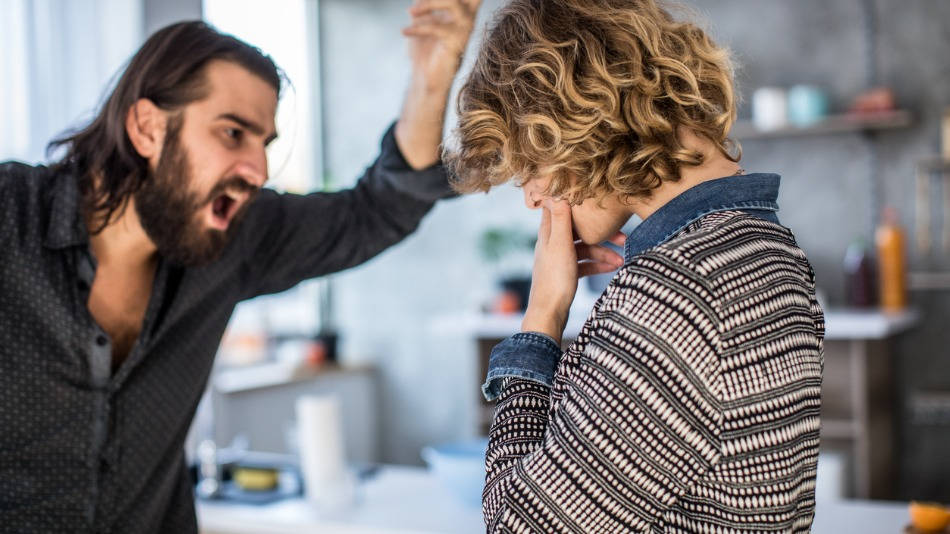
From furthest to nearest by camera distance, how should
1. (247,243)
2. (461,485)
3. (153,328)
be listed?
(461,485) < (247,243) < (153,328)

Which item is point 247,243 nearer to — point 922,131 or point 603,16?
point 603,16

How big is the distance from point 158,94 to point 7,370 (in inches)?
20.0

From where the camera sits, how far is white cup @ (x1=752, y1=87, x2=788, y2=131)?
3932 mm


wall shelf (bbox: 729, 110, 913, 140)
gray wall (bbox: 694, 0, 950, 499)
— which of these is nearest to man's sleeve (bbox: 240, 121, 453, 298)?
wall shelf (bbox: 729, 110, 913, 140)

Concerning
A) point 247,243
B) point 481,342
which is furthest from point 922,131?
point 247,243

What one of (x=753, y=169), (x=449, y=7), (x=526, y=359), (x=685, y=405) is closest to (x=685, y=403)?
(x=685, y=405)

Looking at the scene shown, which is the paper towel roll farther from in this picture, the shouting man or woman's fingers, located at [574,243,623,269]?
woman's fingers, located at [574,243,623,269]

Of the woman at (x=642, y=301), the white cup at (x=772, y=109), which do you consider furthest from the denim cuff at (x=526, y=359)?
the white cup at (x=772, y=109)

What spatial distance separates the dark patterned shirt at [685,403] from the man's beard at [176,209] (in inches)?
30.6

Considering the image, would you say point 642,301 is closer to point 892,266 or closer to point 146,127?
point 146,127

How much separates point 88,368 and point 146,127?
42cm

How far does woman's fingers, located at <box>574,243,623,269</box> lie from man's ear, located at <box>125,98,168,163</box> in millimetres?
756

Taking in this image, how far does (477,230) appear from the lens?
491cm

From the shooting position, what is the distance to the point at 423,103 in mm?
1456
